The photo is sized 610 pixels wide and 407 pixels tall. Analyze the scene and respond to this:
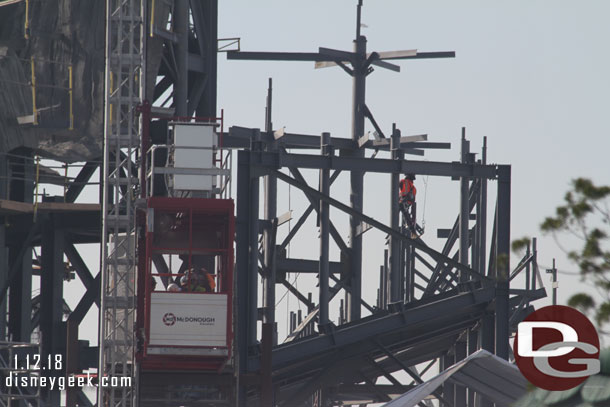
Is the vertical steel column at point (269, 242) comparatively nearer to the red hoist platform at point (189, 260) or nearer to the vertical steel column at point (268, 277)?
the vertical steel column at point (268, 277)

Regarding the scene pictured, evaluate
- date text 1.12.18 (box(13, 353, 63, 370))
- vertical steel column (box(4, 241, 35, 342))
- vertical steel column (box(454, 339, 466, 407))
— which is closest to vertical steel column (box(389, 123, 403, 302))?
vertical steel column (box(454, 339, 466, 407))

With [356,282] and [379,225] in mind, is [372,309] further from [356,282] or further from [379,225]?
[379,225]

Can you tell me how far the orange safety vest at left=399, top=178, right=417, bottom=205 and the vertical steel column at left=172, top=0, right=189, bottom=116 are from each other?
770 cm

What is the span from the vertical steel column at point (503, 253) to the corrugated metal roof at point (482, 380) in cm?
489

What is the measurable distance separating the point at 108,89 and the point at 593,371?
25038mm

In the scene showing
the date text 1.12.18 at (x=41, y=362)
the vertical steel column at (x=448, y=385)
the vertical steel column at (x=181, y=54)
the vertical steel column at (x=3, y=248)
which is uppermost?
the vertical steel column at (x=181, y=54)

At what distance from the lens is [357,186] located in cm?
5334

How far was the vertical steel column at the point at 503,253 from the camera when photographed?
43938 mm

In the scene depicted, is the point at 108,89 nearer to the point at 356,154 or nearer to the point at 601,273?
the point at 356,154

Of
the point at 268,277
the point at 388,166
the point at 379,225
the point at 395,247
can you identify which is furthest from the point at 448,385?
the point at 379,225

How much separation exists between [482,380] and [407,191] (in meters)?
11.7

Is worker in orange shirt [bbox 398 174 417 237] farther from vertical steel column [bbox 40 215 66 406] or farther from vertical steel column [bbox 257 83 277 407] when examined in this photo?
vertical steel column [bbox 40 215 66 406]

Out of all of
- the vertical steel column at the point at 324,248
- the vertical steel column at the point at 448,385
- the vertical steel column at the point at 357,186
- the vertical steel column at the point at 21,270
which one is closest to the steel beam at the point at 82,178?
the vertical steel column at the point at 21,270

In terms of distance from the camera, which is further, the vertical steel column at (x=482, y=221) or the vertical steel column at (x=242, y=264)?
the vertical steel column at (x=482, y=221)
